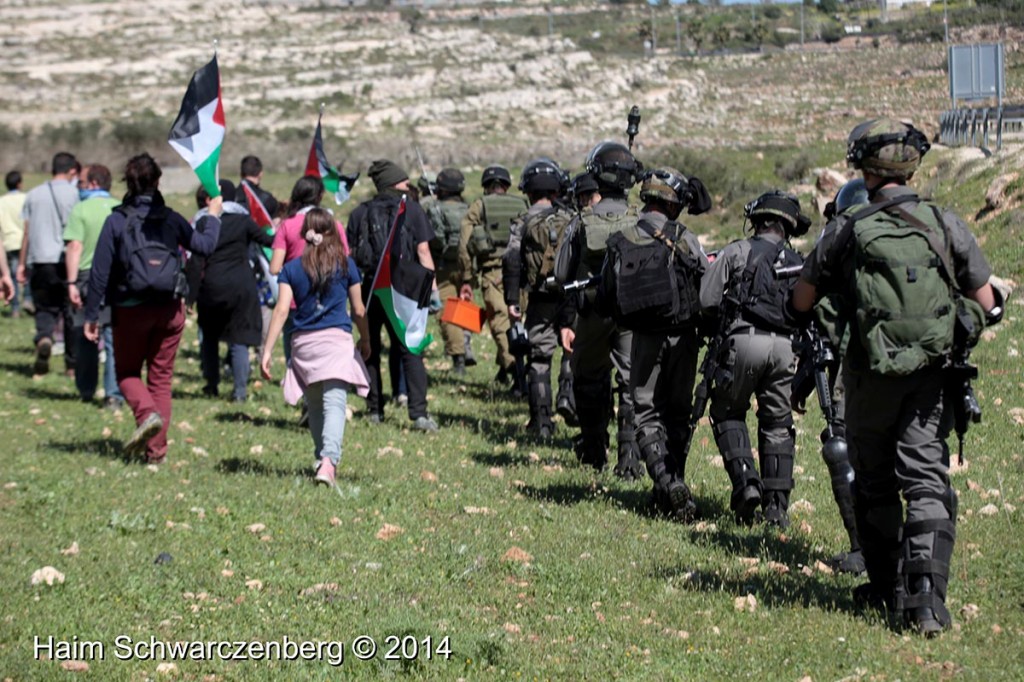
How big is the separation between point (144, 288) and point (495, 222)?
15.2ft

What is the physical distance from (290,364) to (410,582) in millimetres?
2823

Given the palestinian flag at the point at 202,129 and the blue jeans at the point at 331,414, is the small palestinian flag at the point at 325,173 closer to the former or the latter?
the palestinian flag at the point at 202,129

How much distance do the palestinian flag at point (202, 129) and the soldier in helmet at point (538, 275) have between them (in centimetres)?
262

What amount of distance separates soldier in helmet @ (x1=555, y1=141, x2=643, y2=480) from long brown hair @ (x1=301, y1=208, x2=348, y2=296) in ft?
4.98

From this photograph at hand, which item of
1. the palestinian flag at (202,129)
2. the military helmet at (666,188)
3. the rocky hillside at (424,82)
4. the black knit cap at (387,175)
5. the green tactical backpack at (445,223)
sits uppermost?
the palestinian flag at (202,129)

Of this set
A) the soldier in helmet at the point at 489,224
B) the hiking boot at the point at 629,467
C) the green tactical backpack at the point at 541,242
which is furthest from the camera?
the soldier in helmet at the point at 489,224

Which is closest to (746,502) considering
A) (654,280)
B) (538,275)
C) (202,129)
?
(654,280)

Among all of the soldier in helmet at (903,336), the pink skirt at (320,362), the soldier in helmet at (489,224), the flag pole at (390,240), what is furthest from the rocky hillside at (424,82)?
the soldier in helmet at (903,336)

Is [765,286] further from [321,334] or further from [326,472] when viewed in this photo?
[326,472]

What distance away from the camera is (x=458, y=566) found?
7.53m

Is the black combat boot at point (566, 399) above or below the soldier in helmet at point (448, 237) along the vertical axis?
below

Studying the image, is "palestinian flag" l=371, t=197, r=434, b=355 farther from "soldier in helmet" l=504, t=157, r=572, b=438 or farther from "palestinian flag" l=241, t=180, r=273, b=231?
"palestinian flag" l=241, t=180, r=273, b=231

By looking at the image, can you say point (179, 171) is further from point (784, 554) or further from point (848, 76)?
point (784, 554)

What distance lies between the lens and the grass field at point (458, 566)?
19.5ft
